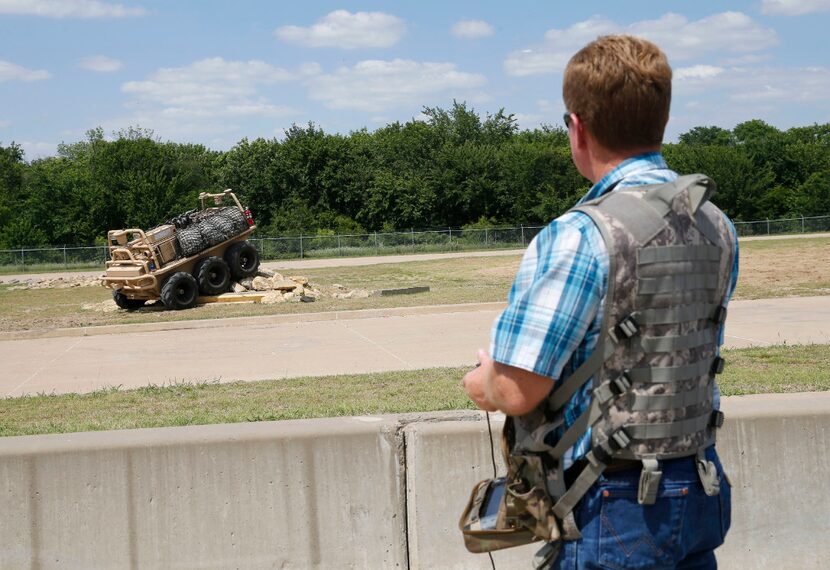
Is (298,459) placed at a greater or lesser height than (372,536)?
greater

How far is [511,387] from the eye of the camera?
2.33 m

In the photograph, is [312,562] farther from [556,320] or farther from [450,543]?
[556,320]

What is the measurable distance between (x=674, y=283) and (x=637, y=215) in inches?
7.6

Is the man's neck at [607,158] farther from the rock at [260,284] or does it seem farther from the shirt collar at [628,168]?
the rock at [260,284]

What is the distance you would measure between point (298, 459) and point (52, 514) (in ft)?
3.78

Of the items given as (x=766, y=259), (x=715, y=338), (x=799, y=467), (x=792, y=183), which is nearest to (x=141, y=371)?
(x=799, y=467)

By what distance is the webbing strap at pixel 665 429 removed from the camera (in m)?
2.33

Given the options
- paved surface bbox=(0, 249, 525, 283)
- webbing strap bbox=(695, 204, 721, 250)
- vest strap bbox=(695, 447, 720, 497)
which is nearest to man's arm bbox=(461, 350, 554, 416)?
vest strap bbox=(695, 447, 720, 497)

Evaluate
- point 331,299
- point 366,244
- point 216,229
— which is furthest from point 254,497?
point 366,244

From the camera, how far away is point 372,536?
14.4 ft

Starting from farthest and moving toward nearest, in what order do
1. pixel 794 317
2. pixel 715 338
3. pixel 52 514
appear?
pixel 794 317, pixel 52 514, pixel 715 338

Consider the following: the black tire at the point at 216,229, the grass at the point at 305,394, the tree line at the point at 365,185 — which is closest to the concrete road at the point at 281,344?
the grass at the point at 305,394

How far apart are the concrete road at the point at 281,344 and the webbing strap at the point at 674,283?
28.0 ft

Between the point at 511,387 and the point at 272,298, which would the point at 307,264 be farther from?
the point at 511,387
